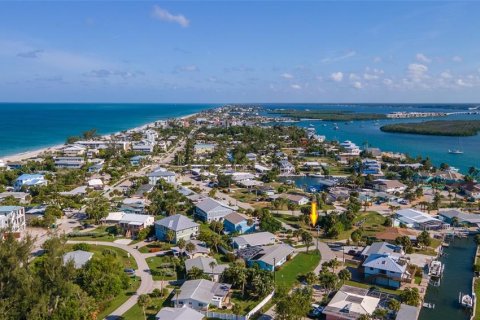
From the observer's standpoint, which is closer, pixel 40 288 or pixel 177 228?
pixel 40 288

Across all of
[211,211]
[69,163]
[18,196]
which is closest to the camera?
[211,211]

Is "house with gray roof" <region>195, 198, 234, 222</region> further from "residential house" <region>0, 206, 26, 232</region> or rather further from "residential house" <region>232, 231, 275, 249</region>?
"residential house" <region>0, 206, 26, 232</region>

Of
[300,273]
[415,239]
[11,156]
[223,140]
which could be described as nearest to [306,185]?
[415,239]

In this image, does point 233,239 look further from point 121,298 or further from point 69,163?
point 69,163

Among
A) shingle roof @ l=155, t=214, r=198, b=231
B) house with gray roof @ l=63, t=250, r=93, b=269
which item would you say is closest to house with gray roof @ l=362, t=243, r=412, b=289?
shingle roof @ l=155, t=214, r=198, b=231

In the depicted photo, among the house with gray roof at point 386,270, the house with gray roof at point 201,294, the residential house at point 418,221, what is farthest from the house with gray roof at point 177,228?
the residential house at point 418,221

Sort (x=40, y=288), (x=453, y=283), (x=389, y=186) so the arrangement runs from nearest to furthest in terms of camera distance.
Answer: (x=40, y=288) → (x=453, y=283) → (x=389, y=186)

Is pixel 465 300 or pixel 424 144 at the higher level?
pixel 424 144

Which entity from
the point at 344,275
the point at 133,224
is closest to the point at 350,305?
the point at 344,275
